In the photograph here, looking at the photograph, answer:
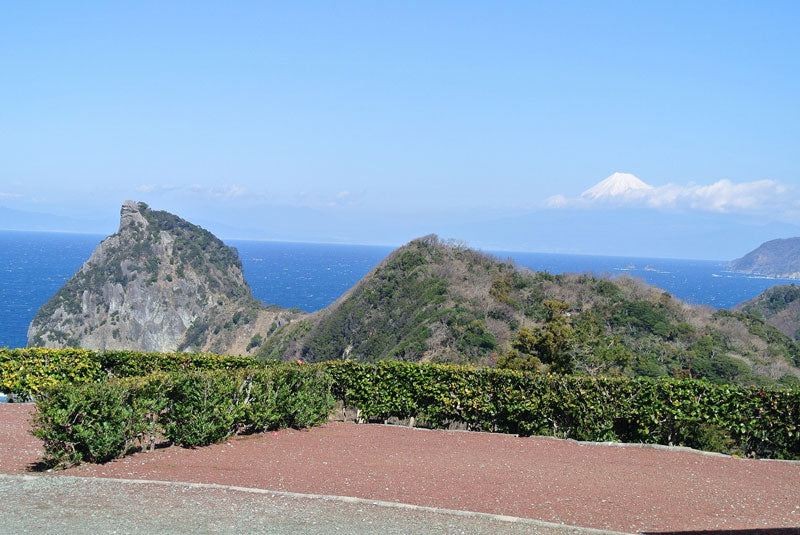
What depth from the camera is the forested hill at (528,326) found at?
85.1 feet

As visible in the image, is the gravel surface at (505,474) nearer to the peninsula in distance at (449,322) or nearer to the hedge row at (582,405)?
the hedge row at (582,405)

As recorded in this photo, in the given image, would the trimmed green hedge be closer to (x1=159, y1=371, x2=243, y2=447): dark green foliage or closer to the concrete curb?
(x1=159, y1=371, x2=243, y2=447): dark green foliage

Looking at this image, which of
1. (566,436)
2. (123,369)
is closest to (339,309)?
(123,369)

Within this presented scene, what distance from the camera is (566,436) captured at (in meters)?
13.0

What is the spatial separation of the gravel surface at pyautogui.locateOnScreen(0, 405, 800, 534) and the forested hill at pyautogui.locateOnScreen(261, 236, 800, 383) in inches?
459

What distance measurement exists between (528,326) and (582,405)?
23.8 m

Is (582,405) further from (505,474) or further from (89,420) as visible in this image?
(89,420)

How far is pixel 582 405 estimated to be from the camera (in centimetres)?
1275

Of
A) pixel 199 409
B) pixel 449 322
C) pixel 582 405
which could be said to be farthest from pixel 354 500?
pixel 449 322

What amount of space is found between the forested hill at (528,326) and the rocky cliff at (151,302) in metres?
22.7

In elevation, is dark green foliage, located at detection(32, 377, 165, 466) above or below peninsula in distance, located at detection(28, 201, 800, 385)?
above

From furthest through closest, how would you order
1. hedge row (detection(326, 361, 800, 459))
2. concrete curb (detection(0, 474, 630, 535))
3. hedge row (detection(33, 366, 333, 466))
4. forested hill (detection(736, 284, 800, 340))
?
forested hill (detection(736, 284, 800, 340))
hedge row (detection(326, 361, 800, 459))
hedge row (detection(33, 366, 333, 466))
concrete curb (detection(0, 474, 630, 535))

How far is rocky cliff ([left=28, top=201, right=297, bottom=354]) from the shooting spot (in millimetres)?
76438

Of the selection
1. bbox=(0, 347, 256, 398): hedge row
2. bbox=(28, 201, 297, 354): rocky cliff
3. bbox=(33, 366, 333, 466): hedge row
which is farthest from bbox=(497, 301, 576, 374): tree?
bbox=(28, 201, 297, 354): rocky cliff
